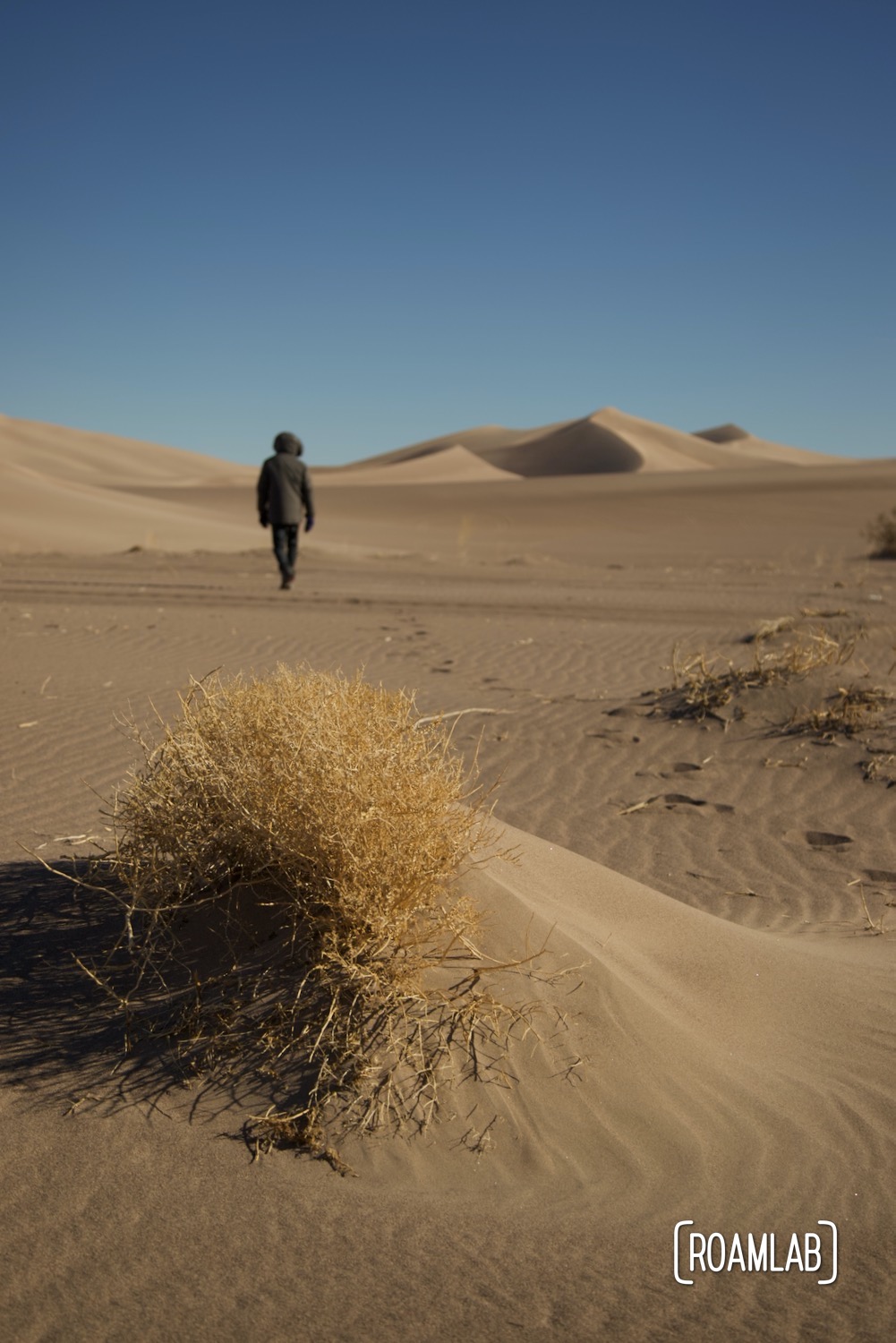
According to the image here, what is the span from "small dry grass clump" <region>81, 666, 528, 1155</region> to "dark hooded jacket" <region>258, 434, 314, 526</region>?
36.1 ft

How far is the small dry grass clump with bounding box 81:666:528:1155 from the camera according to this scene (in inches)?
120

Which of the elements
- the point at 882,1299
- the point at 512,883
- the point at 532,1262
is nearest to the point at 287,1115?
the point at 532,1262

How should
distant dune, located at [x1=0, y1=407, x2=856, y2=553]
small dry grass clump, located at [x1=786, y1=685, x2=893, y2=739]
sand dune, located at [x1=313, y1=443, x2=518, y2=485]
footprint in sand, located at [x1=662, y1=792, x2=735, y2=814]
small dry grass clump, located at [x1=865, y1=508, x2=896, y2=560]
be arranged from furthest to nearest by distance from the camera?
sand dune, located at [x1=313, y1=443, x2=518, y2=485] < distant dune, located at [x1=0, y1=407, x2=856, y2=553] < small dry grass clump, located at [x1=865, y1=508, x2=896, y2=560] < small dry grass clump, located at [x1=786, y1=685, x2=893, y2=739] < footprint in sand, located at [x1=662, y1=792, x2=735, y2=814]

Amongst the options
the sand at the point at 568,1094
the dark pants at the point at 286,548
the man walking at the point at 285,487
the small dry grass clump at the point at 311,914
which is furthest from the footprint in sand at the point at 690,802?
the dark pants at the point at 286,548

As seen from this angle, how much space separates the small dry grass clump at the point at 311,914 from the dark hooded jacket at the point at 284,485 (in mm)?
11018

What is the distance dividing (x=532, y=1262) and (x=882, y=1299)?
785 millimetres

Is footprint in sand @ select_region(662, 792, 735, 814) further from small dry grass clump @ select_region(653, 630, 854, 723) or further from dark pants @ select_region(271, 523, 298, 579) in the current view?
dark pants @ select_region(271, 523, 298, 579)

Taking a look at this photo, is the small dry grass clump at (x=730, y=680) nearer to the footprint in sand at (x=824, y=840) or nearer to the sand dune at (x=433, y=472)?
the footprint in sand at (x=824, y=840)

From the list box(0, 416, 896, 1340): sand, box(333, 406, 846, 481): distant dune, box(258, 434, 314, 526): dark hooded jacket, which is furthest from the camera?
box(333, 406, 846, 481): distant dune

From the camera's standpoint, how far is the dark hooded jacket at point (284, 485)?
1430 centimetres

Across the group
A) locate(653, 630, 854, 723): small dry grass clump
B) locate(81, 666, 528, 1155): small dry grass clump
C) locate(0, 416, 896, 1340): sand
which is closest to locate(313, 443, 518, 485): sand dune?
locate(653, 630, 854, 723): small dry grass clump

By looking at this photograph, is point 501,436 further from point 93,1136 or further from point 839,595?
point 93,1136

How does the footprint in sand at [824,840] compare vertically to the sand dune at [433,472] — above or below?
below

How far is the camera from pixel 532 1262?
8.45 ft
